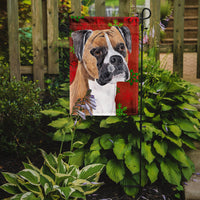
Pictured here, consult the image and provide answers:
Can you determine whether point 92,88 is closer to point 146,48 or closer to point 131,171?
point 131,171

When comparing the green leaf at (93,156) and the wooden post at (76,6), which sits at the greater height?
the wooden post at (76,6)

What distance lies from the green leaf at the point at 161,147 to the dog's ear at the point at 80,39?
41.3 inches

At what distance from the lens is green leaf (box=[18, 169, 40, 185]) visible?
85.5 inches

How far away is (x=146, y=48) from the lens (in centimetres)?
372

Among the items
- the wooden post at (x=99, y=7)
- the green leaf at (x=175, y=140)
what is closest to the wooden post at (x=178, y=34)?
the wooden post at (x=99, y=7)

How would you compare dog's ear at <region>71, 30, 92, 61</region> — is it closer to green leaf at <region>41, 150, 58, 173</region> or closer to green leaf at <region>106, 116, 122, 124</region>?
green leaf at <region>106, 116, 122, 124</region>

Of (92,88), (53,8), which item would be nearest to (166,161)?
(92,88)

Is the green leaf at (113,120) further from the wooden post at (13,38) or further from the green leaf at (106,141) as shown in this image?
the wooden post at (13,38)

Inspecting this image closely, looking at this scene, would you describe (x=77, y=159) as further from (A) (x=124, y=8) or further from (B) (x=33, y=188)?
(A) (x=124, y=8)

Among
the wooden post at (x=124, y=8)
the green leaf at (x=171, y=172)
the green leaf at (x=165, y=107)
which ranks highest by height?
the wooden post at (x=124, y=8)

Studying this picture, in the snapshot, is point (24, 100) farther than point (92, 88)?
Yes

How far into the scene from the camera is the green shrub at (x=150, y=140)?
2.59 metres

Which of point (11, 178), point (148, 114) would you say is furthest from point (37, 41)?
point (11, 178)

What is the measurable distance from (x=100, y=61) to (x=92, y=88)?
0.80 feet
